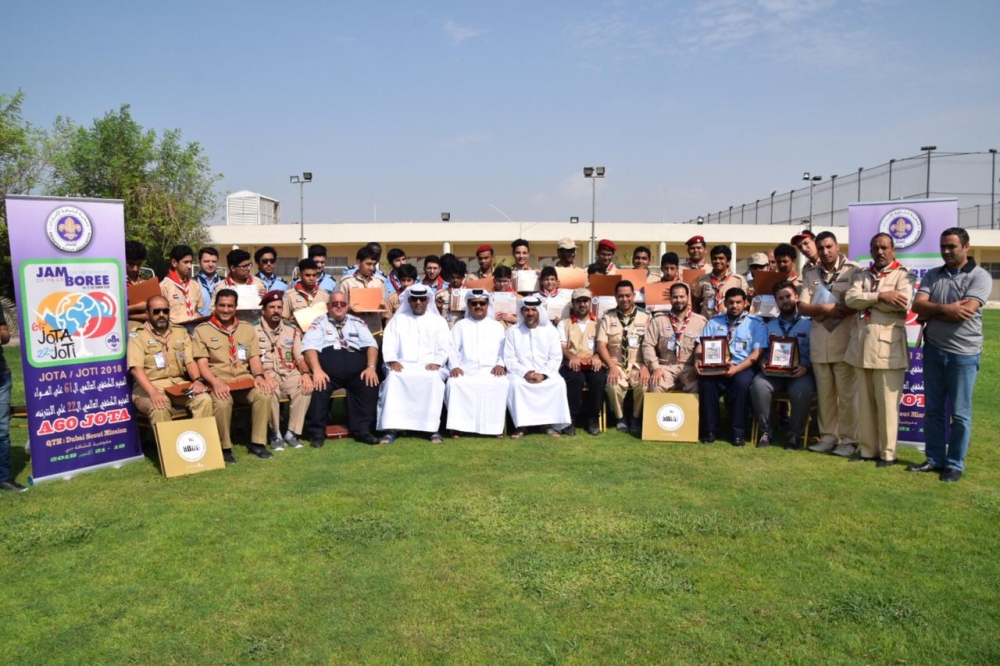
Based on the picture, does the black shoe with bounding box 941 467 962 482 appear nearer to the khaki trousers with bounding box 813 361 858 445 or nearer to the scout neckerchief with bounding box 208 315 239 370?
the khaki trousers with bounding box 813 361 858 445

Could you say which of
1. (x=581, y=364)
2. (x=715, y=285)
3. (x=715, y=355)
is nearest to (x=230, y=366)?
(x=581, y=364)

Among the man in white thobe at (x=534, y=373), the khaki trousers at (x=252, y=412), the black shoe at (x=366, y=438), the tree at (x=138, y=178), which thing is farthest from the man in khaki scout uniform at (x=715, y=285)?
the tree at (x=138, y=178)

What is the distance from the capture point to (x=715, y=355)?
7.00 m

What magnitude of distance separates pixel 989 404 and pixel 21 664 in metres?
9.76

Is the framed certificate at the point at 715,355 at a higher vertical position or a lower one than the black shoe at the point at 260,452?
higher

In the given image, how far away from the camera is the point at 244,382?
6.60 meters

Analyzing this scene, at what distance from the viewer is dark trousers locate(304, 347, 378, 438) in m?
7.12

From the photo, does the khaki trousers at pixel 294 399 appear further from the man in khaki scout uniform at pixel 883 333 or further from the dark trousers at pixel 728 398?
the man in khaki scout uniform at pixel 883 333

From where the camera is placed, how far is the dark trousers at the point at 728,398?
6.89 m

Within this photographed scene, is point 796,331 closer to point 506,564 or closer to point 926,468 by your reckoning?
point 926,468

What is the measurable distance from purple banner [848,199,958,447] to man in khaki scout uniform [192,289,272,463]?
227 inches

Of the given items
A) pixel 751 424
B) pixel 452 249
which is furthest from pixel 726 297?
pixel 452 249

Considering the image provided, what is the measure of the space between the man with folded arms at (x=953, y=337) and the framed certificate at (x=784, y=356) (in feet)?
4.15

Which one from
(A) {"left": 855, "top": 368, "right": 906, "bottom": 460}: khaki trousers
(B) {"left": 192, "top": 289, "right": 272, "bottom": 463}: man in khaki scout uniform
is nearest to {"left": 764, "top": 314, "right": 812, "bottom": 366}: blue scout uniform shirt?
(A) {"left": 855, "top": 368, "right": 906, "bottom": 460}: khaki trousers
